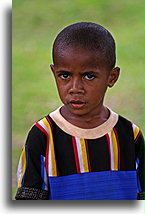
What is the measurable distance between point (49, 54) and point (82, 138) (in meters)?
1.31

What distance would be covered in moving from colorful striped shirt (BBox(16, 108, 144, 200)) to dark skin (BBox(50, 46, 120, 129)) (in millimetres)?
72

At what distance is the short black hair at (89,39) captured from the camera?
5.62 ft

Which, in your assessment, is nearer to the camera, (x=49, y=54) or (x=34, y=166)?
(x=34, y=166)

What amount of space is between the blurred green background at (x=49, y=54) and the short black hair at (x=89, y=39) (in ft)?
2.16

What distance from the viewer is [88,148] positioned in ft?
5.92

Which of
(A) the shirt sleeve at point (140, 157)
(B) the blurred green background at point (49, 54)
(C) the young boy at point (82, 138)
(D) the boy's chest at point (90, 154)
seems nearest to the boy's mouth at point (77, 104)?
(C) the young boy at point (82, 138)

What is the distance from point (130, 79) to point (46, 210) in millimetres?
1644

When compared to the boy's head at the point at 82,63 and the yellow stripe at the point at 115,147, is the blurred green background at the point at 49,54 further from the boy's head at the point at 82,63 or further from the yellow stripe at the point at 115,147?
the yellow stripe at the point at 115,147

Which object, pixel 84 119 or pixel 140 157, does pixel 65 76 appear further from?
pixel 140 157

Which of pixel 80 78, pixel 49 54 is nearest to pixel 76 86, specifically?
pixel 80 78

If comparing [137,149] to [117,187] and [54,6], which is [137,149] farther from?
[54,6]

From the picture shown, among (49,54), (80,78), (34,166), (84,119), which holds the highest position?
(49,54)

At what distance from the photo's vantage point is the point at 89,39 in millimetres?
1716

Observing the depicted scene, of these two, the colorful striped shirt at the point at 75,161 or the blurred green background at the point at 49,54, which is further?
the blurred green background at the point at 49,54
